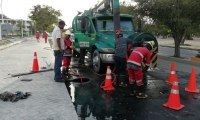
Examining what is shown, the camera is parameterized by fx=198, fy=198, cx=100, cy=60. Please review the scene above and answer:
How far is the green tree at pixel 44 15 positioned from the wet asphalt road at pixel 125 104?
4552 cm

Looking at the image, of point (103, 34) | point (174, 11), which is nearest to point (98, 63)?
point (103, 34)

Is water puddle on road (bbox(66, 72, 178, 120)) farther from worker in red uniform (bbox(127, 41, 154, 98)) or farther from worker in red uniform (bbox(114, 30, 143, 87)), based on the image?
worker in red uniform (bbox(114, 30, 143, 87))

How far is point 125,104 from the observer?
4844mm

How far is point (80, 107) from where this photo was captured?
4.62 metres

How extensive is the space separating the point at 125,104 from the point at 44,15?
48.0 metres

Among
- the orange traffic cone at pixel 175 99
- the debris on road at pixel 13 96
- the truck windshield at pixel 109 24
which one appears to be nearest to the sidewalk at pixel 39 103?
the debris on road at pixel 13 96

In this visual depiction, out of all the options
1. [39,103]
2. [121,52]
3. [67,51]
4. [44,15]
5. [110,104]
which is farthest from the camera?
[44,15]

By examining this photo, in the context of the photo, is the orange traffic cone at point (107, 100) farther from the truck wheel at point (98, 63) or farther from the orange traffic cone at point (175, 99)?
the truck wheel at point (98, 63)

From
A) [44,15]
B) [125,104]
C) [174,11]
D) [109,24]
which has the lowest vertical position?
[125,104]

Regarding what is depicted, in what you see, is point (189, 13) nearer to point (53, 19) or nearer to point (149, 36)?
point (149, 36)

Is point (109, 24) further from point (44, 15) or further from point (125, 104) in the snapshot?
point (44, 15)

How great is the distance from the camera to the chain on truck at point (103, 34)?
7.51m

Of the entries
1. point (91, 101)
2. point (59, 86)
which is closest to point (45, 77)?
point (59, 86)

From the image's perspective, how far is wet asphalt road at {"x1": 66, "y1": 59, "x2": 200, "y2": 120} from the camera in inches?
166
